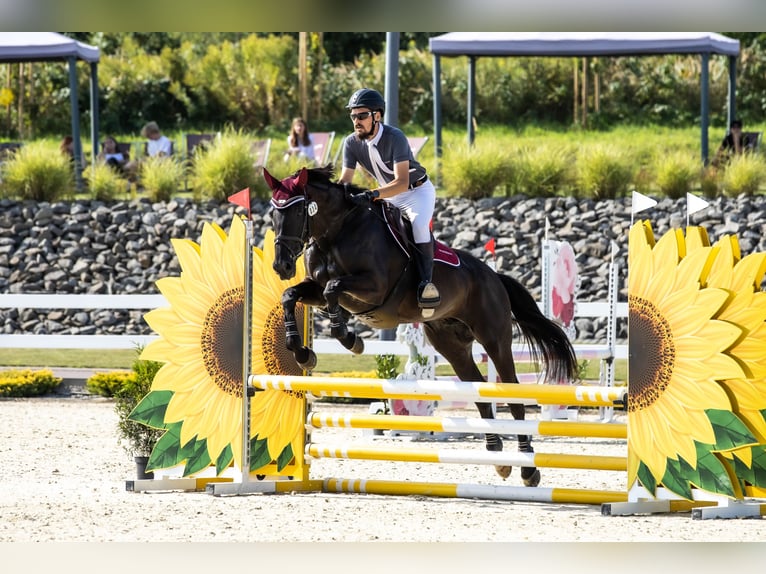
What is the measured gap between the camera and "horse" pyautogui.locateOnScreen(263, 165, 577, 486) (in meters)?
5.54

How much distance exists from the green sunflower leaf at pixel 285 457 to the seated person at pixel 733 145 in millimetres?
9669

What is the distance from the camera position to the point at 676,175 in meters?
13.9

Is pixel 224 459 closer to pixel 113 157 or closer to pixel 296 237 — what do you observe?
pixel 296 237

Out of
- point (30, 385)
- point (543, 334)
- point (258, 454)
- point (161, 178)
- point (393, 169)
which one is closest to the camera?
point (393, 169)

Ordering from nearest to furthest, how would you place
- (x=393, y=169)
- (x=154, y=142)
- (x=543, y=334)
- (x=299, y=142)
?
(x=393, y=169)
(x=543, y=334)
(x=299, y=142)
(x=154, y=142)

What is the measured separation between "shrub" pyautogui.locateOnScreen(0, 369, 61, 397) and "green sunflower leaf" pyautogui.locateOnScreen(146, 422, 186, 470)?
4.93 m

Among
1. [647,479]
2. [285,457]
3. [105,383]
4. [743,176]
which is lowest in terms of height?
[105,383]

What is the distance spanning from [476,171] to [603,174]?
1528 millimetres

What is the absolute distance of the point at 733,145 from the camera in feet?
49.6

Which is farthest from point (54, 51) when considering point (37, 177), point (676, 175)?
point (676, 175)

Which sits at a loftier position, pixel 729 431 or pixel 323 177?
pixel 323 177

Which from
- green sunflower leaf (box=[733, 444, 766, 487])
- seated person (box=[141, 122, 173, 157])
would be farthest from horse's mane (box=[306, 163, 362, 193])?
seated person (box=[141, 122, 173, 157])

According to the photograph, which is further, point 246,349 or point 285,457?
point 285,457

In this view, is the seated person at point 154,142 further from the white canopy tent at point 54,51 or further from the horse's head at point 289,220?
the horse's head at point 289,220
